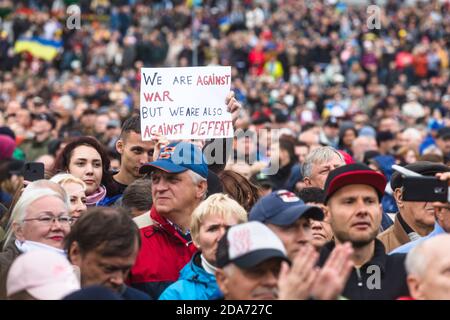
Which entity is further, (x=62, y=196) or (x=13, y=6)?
(x=13, y=6)

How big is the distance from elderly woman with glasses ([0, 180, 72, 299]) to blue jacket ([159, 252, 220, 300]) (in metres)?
0.60

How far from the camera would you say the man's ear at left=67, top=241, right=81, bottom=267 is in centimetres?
533

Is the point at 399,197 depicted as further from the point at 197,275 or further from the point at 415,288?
the point at 415,288

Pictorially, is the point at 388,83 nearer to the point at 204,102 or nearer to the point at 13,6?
the point at 13,6

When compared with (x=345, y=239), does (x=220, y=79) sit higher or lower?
higher

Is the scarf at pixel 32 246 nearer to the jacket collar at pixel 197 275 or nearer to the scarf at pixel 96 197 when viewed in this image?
the jacket collar at pixel 197 275

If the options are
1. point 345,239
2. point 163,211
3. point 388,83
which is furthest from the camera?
point 388,83

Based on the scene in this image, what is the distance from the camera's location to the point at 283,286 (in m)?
4.55

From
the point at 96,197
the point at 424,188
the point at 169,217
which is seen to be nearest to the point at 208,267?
the point at 169,217

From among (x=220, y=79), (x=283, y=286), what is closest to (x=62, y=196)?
(x=283, y=286)

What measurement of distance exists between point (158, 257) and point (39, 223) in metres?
0.90

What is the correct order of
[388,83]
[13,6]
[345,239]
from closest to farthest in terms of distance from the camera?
1. [345,239]
2. [388,83]
3. [13,6]
